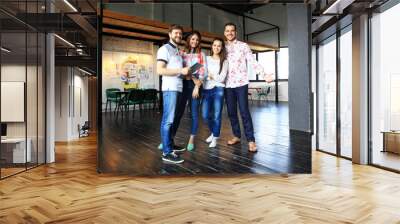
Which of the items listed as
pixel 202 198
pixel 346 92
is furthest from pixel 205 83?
pixel 346 92

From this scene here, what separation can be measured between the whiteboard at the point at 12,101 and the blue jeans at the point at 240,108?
12.6 feet

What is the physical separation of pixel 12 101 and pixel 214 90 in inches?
158

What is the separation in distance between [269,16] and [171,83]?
161 cm

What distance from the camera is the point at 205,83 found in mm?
4605

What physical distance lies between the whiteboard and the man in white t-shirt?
3.03m

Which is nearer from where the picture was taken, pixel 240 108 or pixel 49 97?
pixel 240 108

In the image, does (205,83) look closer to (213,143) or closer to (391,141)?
(213,143)

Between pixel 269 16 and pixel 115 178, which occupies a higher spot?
pixel 269 16

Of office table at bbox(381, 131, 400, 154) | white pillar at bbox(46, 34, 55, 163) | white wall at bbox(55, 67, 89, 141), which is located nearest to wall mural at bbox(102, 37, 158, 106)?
white pillar at bbox(46, 34, 55, 163)

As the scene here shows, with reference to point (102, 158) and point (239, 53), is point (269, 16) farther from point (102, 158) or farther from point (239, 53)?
point (102, 158)

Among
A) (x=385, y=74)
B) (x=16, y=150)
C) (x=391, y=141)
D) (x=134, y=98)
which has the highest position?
(x=385, y=74)

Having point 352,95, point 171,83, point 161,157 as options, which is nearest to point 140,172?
point 161,157

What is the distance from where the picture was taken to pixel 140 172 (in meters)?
4.54

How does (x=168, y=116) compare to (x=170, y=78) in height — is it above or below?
below
